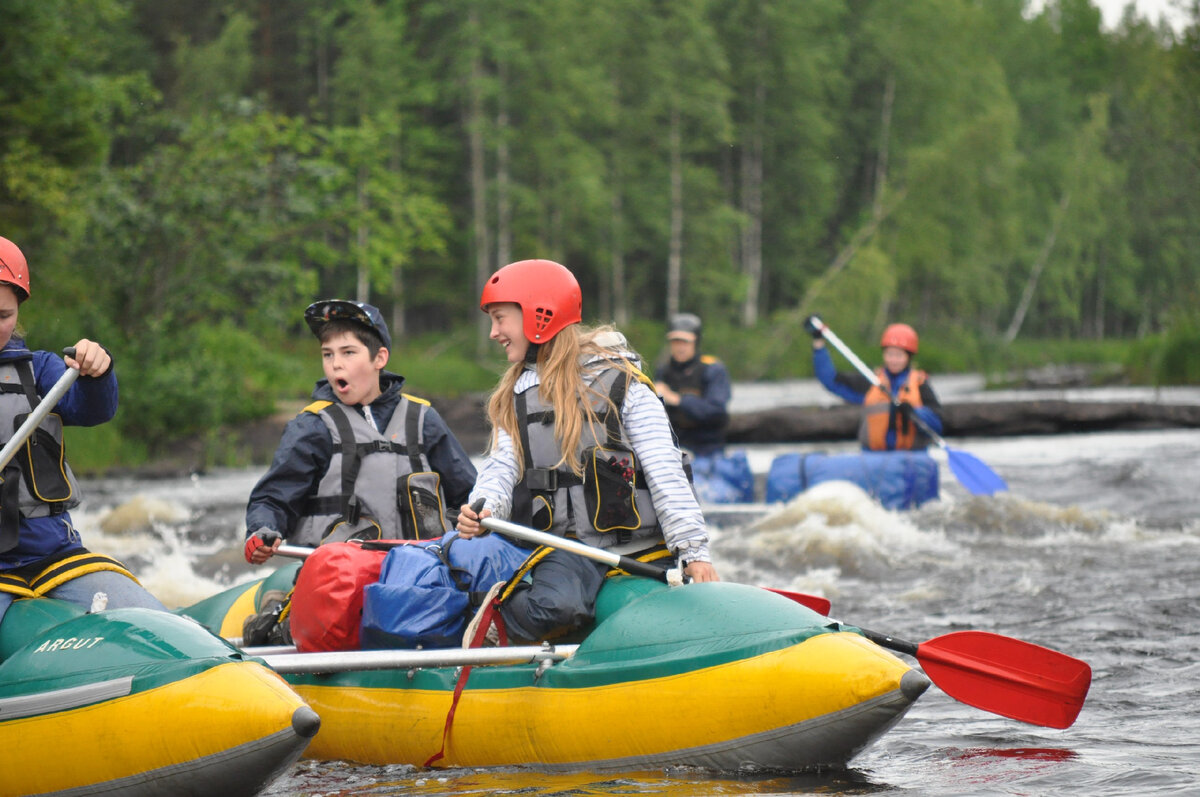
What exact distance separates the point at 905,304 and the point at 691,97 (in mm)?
8663

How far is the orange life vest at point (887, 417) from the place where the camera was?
31.4 feet

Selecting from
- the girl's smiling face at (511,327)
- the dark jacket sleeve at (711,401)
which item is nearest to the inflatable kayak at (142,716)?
the girl's smiling face at (511,327)

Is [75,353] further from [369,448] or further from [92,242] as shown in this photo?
[92,242]

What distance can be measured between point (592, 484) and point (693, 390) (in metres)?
6.02

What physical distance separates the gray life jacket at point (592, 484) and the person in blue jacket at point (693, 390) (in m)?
5.51

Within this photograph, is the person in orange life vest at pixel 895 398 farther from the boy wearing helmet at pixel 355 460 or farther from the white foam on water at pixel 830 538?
the boy wearing helmet at pixel 355 460

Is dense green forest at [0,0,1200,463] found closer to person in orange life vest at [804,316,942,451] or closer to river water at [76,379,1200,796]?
river water at [76,379,1200,796]

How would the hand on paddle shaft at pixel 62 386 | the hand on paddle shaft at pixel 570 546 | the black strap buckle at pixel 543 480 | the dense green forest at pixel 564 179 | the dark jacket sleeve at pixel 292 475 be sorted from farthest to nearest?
the dense green forest at pixel 564 179
the dark jacket sleeve at pixel 292 475
the black strap buckle at pixel 543 480
the hand on paddle shaft at pixel 570 546
the hand on paddle shaft at pixel 62 386

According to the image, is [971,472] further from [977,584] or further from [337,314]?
[337,314]

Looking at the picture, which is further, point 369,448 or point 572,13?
Result: point 572,13

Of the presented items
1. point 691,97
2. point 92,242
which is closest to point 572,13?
point 691,97

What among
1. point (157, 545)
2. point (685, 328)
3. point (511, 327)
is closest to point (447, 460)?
point (511, 327)

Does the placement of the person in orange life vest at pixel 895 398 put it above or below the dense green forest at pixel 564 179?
below

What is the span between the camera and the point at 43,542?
11.5 feet
